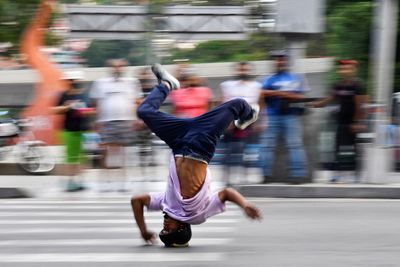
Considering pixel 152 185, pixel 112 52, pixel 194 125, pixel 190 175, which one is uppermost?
pixel 194 125

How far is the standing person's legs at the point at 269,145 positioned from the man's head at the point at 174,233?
16.4ft

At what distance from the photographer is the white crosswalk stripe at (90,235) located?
7895mm

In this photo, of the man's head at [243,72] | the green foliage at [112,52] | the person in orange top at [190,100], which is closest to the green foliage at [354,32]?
the person in orange top at [190,100]

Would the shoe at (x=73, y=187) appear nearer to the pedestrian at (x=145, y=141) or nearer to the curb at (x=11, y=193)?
the curb at (x=11, y=193)

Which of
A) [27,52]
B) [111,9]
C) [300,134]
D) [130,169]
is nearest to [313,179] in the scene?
[300,134]

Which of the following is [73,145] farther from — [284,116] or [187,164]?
[187,164]

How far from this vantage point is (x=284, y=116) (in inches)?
514

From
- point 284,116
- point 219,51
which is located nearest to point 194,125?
point 284,116

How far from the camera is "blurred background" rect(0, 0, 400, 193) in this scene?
1320 cm

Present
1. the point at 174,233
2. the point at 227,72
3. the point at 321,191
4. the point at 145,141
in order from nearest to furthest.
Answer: the point at 174,233 < the point at 321,191 < the point at 145,141 < the point at 227,72

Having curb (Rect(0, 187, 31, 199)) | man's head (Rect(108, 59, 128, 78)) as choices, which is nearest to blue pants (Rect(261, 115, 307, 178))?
man's head (Rect(108, 59, 128, 78))

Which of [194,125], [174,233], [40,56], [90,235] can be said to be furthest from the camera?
[40,56]

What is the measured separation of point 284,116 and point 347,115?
1072 mm

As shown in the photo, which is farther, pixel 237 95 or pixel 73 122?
pixel 73 122
